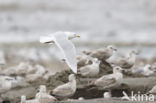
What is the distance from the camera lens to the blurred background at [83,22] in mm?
20000

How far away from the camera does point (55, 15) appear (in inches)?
966

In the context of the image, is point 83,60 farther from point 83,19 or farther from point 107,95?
point 83,19

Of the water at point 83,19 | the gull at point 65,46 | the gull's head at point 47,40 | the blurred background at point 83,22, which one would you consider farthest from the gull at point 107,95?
the water at point 83,19

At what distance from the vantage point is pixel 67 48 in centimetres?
586

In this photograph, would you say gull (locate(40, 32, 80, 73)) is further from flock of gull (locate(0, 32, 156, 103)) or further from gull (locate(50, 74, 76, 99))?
gull (locate(50, 74, 76, 99))

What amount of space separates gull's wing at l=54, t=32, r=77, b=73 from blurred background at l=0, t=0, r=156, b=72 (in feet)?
37.2

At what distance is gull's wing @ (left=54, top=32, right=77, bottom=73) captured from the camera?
219 inches

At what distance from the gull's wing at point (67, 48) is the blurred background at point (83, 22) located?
37.2 ft

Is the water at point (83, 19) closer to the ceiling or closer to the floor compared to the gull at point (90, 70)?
closer to the ceiling

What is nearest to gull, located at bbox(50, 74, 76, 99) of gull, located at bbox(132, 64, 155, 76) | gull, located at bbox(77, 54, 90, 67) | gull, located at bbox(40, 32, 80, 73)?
gull, located at bbox(40, 32, 80, 73)

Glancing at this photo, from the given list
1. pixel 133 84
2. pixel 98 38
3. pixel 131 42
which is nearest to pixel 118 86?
pixel 133 84

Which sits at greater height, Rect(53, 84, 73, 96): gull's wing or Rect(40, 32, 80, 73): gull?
Rect(40, 32, 80, 73): gull

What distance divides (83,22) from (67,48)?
59.1ft

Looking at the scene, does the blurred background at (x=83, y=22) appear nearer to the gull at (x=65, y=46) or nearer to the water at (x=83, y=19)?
the water at (x=83, y=19)
